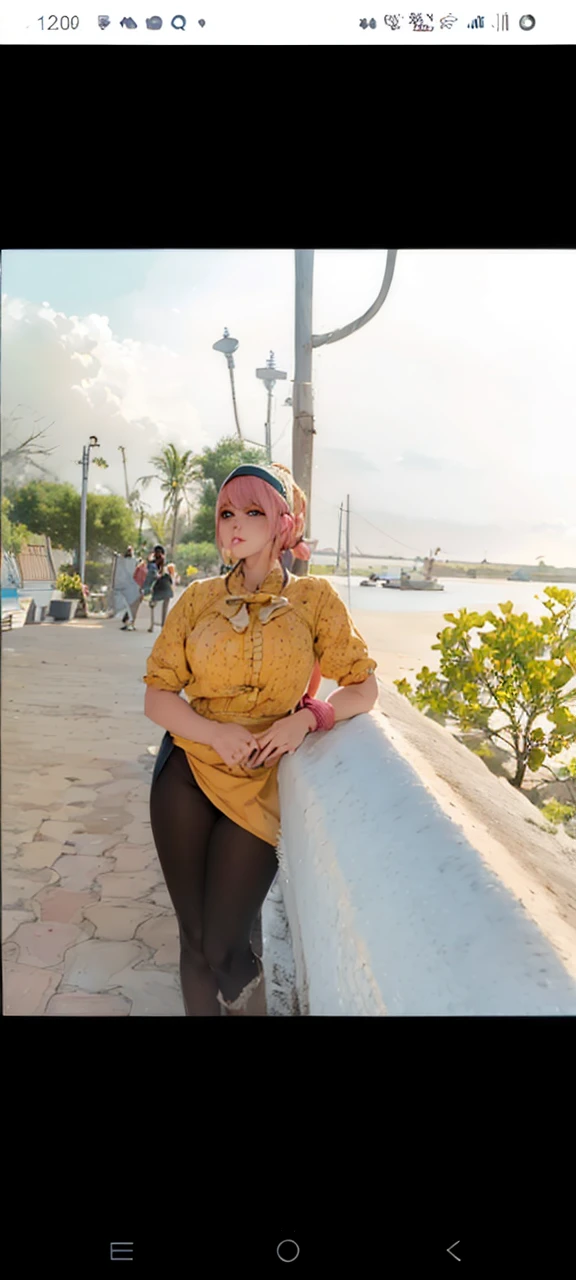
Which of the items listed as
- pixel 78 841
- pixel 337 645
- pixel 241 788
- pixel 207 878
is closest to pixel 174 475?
pixel 337 645

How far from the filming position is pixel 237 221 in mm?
730

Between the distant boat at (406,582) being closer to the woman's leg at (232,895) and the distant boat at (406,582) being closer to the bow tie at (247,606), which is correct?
the bow tie at (247,606)

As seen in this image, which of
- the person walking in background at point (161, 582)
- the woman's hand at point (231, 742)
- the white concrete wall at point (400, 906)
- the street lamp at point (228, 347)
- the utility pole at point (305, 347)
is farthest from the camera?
the person walking in background at point (161, 582)

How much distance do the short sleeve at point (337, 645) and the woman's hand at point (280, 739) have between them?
4.6 inches

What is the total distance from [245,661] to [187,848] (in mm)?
335

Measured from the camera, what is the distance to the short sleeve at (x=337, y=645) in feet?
3.95

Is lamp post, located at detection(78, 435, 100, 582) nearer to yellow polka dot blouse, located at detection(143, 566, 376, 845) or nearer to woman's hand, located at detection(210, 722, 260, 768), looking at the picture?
yellow polka dot blouse, located at detection(143, 566, 376, 845)

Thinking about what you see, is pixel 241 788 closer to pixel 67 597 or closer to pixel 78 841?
pixel 67 597

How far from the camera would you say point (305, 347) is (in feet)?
3.33

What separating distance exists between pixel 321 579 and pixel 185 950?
70 cm
